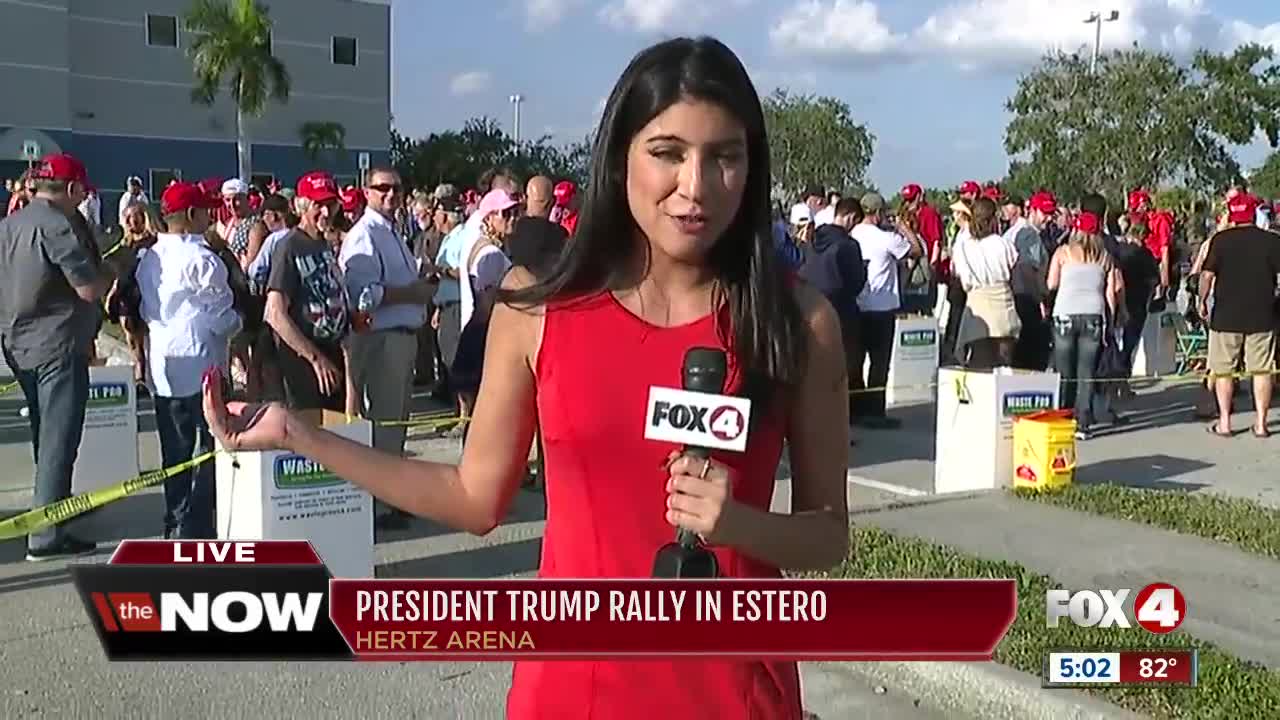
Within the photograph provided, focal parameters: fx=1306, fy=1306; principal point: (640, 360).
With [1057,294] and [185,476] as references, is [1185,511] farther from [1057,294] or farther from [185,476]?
[185,476]

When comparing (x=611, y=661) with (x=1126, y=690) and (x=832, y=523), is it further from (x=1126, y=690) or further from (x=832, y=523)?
(x=1126, y=690)

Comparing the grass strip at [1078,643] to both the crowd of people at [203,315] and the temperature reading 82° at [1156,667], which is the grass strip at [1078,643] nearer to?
the temperature reading 82° at [1156,667]

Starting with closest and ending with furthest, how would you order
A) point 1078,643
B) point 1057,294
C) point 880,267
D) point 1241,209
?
point 1078,643 → point 1241,209 → point 1057,294 → point 880,267

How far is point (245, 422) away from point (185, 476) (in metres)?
4.90

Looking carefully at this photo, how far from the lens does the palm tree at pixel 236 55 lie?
4403cm

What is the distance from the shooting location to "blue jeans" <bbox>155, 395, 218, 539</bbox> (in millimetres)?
6695

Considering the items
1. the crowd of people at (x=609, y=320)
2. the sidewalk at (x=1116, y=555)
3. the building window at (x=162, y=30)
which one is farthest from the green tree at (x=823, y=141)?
the sidewalk at (x=1116, y=555)

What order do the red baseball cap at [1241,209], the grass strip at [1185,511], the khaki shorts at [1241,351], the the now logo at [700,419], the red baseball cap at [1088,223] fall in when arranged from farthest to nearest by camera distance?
1. the red baseball cap at [1088,223]
2. the red baseball cap at [1241,209]
3. the khaki shorts at [1241,351]
4. the grass strip at [1185,511]
5. the the now logo at [700,419]

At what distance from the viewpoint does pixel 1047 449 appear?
8.20 metres

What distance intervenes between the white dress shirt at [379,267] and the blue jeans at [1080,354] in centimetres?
578

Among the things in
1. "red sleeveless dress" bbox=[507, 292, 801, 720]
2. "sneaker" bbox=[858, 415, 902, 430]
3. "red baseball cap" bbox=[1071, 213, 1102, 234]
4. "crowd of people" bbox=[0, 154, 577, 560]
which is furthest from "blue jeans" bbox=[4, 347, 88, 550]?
"red baseball cap" bbox=[1071, 213, 1102, 234]

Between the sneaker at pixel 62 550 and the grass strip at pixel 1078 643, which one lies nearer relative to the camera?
the grass strip at pixel 1078 643

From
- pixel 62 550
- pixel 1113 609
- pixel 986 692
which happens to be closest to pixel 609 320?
pixel 986 692

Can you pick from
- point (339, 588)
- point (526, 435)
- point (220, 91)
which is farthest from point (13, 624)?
point (220, 91)
